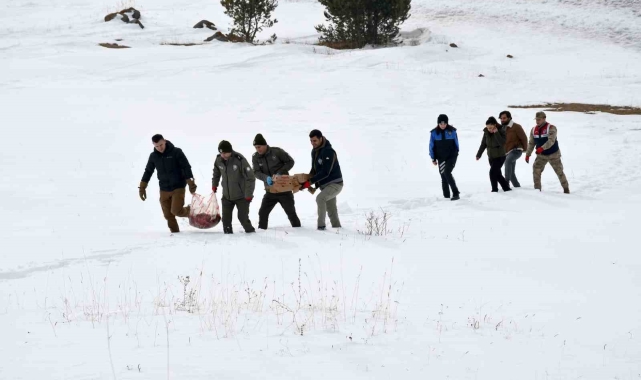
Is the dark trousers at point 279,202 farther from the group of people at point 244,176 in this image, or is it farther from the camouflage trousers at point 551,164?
the camouflage trousers at point 551,164

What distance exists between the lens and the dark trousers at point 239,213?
947cm

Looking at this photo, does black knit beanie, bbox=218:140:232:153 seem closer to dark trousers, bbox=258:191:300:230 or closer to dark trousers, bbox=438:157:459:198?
dark trousers, bbox=258:191:300:230

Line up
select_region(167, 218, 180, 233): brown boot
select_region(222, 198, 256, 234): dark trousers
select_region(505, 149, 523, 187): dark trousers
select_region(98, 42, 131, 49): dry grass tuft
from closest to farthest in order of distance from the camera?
select_region(222, 198, 256, 234): dark trousers
select_region(167, 218, 180, 233): brown boot
select_region(505, 149, 523, 187): dark trousers
select_region(98, 42, 131, 49): dry grass tuft

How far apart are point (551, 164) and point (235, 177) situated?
7.21 metres

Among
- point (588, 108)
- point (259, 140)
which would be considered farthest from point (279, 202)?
point (588, 108)

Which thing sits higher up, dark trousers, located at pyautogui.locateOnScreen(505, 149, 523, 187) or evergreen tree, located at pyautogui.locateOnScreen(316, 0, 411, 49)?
evergreen tree, located at pyautogui.locateOnScreen(316, 0, 411, 49)

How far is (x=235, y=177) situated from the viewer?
9328 mm

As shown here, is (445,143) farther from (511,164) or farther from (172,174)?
(172,174)

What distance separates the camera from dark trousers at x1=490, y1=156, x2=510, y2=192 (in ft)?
40.6

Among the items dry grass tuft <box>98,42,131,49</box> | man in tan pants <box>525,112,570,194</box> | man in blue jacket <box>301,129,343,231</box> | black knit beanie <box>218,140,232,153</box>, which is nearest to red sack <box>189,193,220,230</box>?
black knit beanie <box>218,140,232,153</box>

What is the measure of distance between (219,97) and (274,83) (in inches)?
126

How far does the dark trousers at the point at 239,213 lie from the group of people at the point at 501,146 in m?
4.58

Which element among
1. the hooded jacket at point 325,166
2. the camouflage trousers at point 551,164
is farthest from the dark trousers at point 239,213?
the camouflage trousers at point 551,164

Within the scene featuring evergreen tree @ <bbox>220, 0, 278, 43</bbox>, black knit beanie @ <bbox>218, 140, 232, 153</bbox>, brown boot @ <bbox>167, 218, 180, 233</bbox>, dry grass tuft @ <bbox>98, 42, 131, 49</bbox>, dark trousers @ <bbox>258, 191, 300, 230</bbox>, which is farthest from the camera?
evergreen tree @ <bbox>220, 0, 278, 43</bbox>
